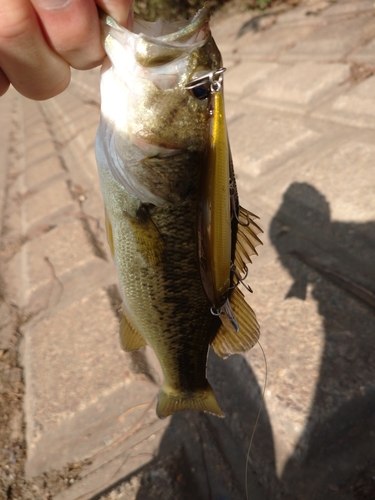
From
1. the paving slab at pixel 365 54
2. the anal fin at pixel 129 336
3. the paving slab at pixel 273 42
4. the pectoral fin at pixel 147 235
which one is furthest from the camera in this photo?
the paving slab at pixel 273 42

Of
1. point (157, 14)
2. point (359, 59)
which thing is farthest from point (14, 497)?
point (157, 14)

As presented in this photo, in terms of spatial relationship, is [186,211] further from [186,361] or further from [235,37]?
[235,37]

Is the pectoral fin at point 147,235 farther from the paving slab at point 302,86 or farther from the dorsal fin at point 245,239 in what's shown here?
the paving slab at point 302,86

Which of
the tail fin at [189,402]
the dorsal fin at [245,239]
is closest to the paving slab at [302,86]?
the dorsal fin at [245,239]

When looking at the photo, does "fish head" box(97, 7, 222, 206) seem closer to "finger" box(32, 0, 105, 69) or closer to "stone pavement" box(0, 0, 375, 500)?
"finger" box(32, 0, 105, 69)

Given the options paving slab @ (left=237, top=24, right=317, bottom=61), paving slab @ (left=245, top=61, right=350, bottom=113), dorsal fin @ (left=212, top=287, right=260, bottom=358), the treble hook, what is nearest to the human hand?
the treble hook

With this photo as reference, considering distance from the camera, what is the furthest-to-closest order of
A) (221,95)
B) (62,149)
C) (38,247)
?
1. (62,149)
2. (38,247)
3. (221,95)

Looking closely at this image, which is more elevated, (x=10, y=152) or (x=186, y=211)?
(x=186, y=211)
